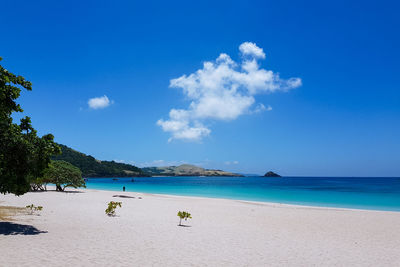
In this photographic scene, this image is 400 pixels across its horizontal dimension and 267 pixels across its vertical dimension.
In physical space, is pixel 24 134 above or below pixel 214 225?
above

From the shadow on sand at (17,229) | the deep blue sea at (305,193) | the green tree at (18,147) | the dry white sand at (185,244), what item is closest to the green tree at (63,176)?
the deep blue sea at (305,193)

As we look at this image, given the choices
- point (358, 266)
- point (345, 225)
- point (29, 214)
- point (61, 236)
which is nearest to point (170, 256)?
point (61, 236)

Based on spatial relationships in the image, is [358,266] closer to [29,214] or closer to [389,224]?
[389,224]

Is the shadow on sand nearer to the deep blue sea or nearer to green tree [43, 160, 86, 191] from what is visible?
green tree [43, 160, 86, 191]

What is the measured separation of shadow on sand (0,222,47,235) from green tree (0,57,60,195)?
1.76 meters

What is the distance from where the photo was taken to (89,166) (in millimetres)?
185125

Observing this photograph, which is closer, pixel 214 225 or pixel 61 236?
pixel 61 236

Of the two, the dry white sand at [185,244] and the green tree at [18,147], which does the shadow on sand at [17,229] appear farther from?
the green tree at [18,147]

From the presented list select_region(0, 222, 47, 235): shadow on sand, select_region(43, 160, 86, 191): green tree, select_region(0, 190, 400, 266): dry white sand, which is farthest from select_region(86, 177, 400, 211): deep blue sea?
select_region(0, 222, 47, 235): shadow on sand

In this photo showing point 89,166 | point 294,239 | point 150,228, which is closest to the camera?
point 294,239

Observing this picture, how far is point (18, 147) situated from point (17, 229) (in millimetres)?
4314

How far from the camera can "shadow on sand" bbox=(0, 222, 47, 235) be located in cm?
1305

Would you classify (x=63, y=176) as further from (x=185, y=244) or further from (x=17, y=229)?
(x=185, y=244)

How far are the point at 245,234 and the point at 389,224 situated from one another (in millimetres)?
13137
